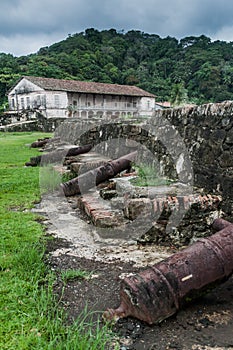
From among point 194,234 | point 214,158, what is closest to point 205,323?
point 194,234

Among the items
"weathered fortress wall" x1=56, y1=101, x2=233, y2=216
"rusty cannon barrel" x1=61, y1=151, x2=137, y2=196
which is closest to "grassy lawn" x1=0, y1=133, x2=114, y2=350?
"rusty cannon barrel" x1=61, y1=151, x2=137, y2=196

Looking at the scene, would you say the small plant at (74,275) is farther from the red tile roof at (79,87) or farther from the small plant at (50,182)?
the red tile roof at (79,87)

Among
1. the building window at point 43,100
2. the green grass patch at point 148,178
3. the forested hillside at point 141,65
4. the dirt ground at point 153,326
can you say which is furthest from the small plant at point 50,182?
the building window at point 43,100

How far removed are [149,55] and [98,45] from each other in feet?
35.7

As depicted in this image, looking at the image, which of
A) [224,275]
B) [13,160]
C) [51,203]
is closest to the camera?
[224,275]

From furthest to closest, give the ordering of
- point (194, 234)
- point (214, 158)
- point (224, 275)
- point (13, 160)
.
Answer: point (13, 160) < point (214, 158) < point (194, 234) < point (224, 275)

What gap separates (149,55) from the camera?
244 ft

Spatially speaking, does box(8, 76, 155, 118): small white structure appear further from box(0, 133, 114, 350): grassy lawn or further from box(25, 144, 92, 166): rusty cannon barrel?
box(0, 133, 114, 350): grassy lawn

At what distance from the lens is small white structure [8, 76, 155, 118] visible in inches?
1539

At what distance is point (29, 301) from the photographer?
8.23 ft

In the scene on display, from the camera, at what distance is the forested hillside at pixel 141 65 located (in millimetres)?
49000

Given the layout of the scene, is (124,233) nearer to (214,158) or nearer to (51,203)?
(214,158)

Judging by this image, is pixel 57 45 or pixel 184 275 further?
pixel 57 45

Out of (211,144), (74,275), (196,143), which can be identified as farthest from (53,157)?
(74,275)
